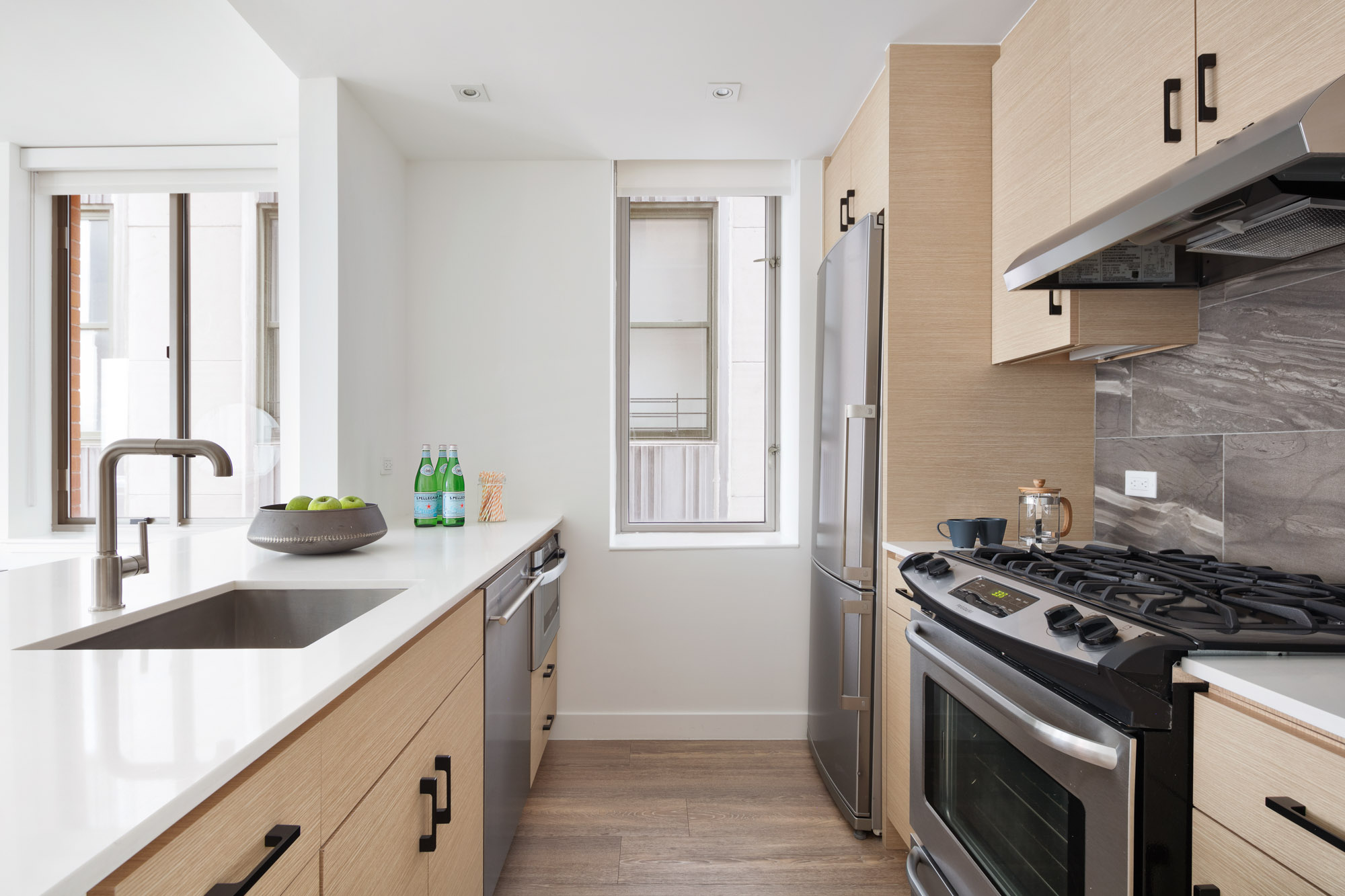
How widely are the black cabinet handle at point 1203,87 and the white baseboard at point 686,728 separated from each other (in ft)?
7.76

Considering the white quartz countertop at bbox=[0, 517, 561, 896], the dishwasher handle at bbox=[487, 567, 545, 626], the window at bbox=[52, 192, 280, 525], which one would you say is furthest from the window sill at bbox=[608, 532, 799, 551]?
the window at bbox=[52, 192, 280, 525]

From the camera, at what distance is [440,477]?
269cm

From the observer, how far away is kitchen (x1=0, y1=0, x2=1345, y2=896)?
87cm

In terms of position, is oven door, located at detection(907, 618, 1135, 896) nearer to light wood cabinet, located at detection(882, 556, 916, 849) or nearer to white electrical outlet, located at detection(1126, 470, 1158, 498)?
light wood cabinet, located at detection(882, 556, 916, 849)

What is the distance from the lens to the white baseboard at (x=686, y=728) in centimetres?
280

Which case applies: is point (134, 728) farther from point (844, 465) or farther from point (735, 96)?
point (735, 96)

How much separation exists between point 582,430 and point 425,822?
1855 mm

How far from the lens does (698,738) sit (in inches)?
110

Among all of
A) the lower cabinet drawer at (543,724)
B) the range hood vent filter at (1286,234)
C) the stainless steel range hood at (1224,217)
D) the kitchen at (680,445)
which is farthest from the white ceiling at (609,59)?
the lower cabinet drawer at (543,724)

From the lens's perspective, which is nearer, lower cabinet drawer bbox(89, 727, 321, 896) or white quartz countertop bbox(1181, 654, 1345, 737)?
lower cabinet drawer bbox(89, 727, 321, 896)

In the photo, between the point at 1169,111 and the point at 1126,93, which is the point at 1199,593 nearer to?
the point at 1169,111

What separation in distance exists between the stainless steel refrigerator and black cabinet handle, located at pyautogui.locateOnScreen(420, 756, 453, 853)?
4.28ft

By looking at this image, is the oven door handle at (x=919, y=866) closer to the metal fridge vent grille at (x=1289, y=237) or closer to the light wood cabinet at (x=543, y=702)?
the light wood cabinet at (x=543, y=702)

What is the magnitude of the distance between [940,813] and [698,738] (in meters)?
1.42
